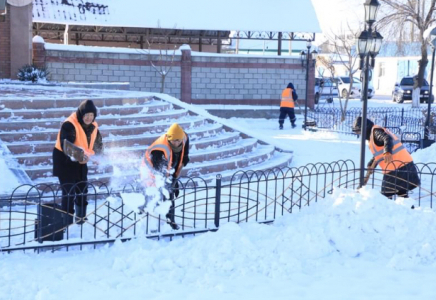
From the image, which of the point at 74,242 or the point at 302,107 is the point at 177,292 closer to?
the point at 74,242

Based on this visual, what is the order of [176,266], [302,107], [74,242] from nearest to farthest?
[176,266]
[74,242]
[302,107]

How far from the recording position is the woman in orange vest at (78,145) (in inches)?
295

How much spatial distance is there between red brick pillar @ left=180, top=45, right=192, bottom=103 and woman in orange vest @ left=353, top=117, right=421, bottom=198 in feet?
53.5

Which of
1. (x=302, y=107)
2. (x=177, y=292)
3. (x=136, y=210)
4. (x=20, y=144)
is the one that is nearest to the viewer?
(x=177, y=292)

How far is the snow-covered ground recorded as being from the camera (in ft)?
19.5

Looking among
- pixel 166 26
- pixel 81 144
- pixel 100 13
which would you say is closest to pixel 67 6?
pixel 100 13

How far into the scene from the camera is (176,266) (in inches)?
253

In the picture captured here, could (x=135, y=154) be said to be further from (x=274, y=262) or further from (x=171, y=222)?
(x=274, y=262)

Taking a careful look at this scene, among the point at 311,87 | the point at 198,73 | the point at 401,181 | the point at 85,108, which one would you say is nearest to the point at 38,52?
the point at 198,73

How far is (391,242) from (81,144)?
3528 mm

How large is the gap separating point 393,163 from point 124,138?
461cm

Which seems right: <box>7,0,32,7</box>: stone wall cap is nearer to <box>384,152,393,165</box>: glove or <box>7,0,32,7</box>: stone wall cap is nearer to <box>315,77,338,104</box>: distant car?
<box>384,152,393,165</box>: glove

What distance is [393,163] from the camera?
8.92 metres

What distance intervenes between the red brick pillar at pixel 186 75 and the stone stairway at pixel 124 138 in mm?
10507
